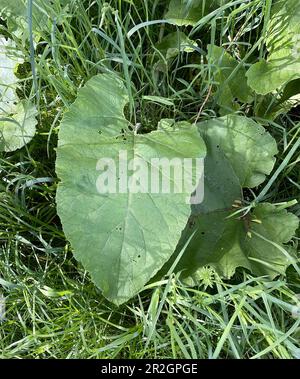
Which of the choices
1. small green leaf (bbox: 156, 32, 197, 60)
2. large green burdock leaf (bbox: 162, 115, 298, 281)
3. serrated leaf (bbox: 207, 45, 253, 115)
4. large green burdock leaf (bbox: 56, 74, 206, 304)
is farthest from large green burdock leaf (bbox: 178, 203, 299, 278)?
small green leaf (bbox: 156, 32, 197, 60)

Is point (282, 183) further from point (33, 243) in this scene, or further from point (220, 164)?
point (33, 243)

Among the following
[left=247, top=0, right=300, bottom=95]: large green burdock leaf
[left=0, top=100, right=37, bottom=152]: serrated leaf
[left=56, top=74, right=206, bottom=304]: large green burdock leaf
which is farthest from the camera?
[left=0, top=100, right=37, bottom=152]: serrated leaf

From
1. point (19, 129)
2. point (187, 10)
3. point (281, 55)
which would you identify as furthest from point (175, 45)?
point (19, 129)

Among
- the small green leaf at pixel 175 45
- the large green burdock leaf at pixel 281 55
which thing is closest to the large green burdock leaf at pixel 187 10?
the small green leaf at pixel 175 45

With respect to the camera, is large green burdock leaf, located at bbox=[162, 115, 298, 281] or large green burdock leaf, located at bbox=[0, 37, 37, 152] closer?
large green burdock leaf, located at bbox=[162, 115, 298, 281]

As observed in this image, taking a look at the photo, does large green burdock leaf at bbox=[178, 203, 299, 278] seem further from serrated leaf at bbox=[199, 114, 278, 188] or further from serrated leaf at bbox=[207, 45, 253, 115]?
serrated leaf at bbox=[207, 45, 253, 115]

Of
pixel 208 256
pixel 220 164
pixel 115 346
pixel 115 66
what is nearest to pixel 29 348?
pixel 115 346
